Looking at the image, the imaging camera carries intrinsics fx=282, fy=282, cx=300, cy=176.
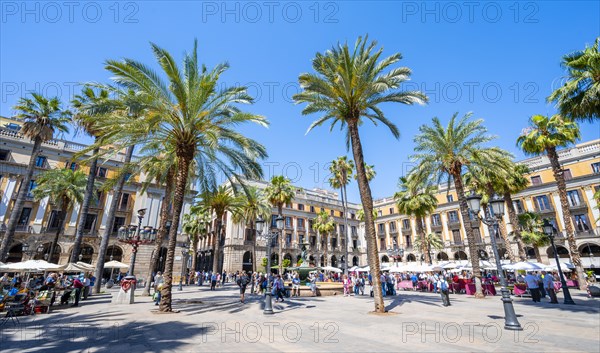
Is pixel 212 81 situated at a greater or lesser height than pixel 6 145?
lesser

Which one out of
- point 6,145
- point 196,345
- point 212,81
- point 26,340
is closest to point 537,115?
point 212,81

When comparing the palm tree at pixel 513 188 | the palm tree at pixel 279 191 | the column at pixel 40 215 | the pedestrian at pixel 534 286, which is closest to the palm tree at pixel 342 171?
the palm tree at pixel 279 191

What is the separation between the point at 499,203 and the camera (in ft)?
34.1

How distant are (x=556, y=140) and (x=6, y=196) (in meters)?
50.4

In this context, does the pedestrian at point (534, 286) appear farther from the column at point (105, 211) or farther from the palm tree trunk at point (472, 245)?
the column at point (105, 211)

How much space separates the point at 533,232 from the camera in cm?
2878

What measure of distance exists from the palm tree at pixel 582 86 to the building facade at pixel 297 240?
3399 cm

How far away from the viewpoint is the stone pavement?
6203mm

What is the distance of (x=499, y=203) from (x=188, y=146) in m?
12.8

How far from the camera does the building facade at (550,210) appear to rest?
110ft

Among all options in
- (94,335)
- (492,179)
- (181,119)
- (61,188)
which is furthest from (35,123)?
(492,179)

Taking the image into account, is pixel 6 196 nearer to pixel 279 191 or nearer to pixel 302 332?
pixel 279 191

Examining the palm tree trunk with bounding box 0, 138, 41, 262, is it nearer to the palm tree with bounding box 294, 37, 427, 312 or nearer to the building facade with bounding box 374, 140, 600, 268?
the palm tree with bounding box 294, 37, 427, 312

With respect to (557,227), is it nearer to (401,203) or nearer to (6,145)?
(401,203)
